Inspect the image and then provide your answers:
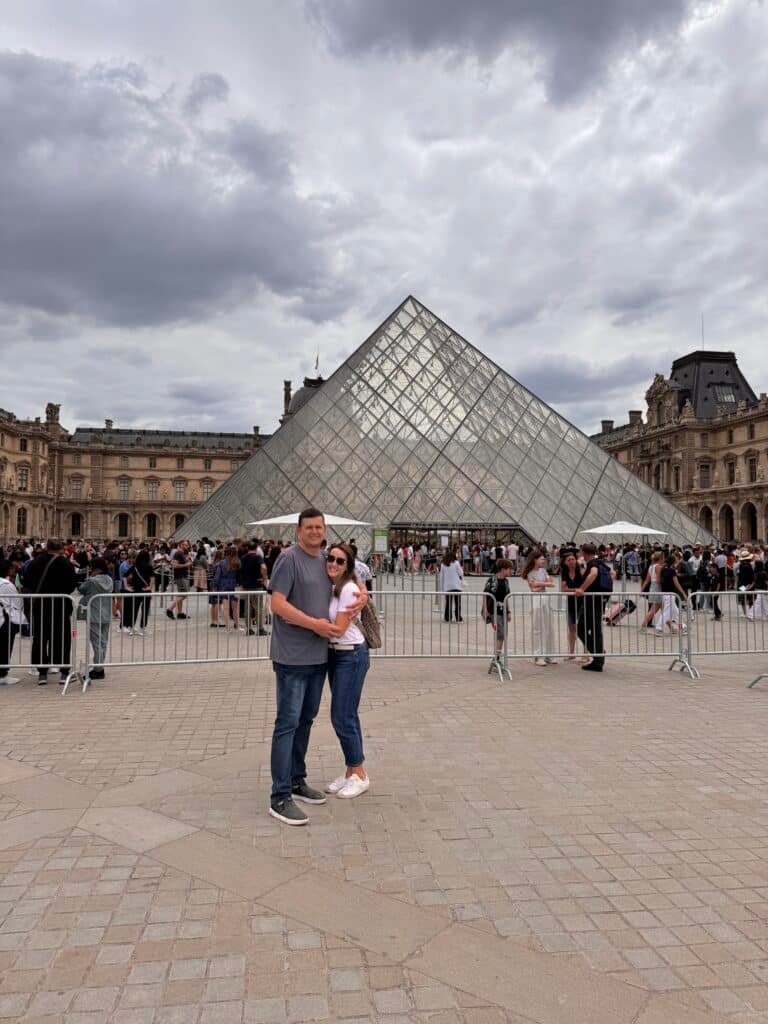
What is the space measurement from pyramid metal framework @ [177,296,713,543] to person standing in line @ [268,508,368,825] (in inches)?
749

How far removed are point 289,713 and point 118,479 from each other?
8417cm

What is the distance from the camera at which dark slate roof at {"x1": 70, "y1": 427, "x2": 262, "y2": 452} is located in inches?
3364

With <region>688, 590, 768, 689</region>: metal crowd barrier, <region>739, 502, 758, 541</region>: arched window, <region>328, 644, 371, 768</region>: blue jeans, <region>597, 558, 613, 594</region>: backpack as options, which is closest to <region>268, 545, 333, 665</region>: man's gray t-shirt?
<region>328, 644, 371, 768</region>: blue jeans

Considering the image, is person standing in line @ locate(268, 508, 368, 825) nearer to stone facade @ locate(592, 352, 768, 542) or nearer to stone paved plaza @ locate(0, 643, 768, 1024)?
stone paved plaza @ locate(0, 643, 768, 1024)

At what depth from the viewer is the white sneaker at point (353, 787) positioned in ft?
12.9

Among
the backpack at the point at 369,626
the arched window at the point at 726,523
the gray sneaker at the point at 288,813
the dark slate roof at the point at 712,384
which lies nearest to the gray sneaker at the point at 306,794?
the gray sneaker at the point at 288,813

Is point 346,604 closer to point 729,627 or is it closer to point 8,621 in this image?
point 8,621

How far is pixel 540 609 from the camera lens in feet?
26.8

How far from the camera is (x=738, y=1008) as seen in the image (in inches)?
83.7

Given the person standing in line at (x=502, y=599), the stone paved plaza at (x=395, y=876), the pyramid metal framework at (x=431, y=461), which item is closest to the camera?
the stone paved plaza at (x=395, y=876)

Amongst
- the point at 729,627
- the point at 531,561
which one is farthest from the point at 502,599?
the point at 729,627

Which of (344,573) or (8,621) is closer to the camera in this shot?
(344,573)

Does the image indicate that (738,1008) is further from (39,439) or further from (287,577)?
(39,439)

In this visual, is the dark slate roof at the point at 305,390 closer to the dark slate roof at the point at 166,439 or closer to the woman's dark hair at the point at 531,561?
the dark slate roof at the point at 166,439
